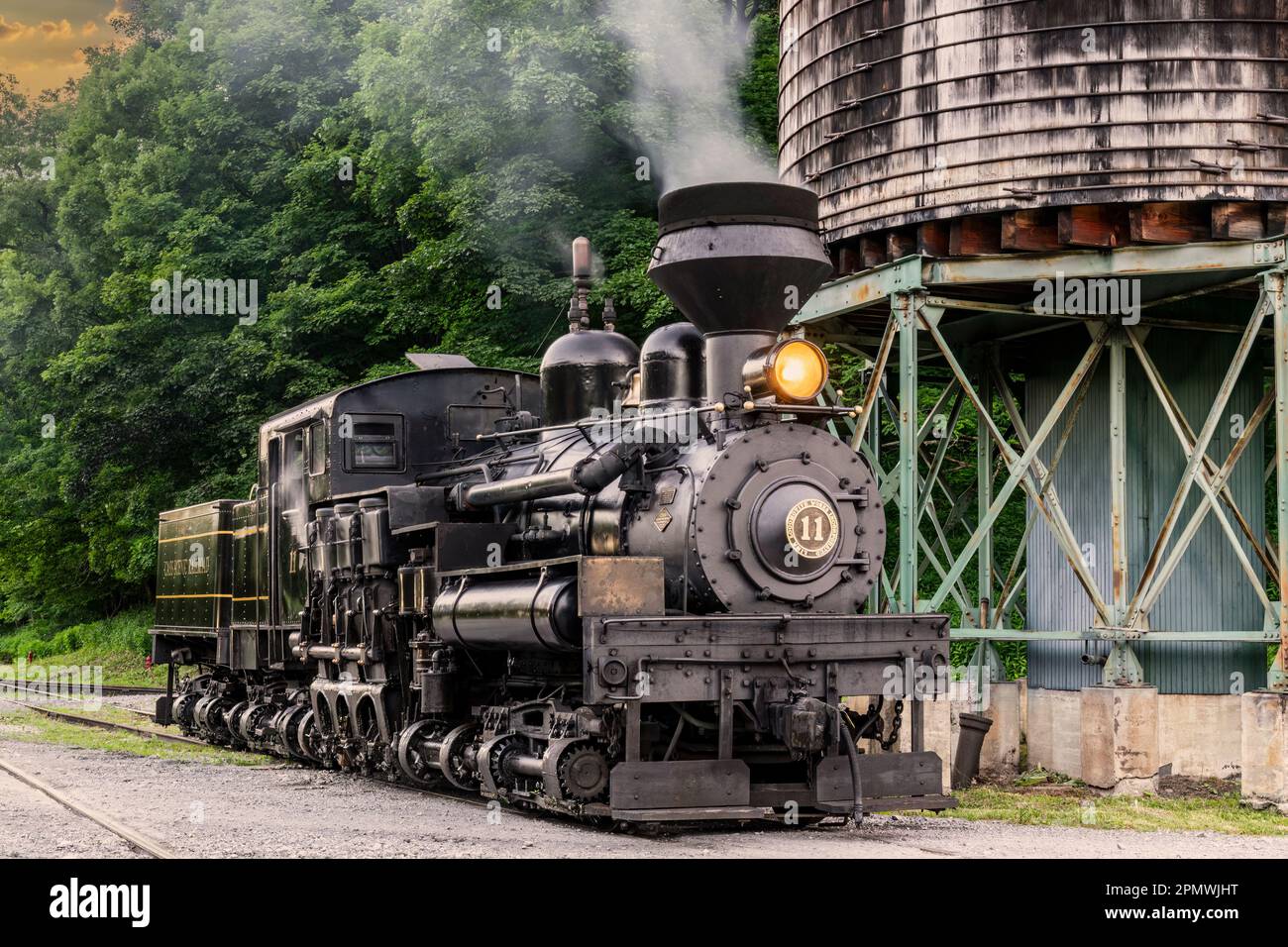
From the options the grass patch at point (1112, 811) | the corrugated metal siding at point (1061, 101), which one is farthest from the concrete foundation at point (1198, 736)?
the corrugated metal siding at point (1061, 101)

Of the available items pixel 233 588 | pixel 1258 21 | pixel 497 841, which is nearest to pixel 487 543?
pixel 497 841

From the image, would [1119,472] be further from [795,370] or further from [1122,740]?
[795,370]

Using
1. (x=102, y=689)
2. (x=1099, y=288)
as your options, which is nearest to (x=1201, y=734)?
(x=1099, y=288)

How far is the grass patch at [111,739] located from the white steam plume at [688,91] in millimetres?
7582

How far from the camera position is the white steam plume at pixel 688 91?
15.2m

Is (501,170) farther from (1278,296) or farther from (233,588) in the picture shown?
(1278,296)

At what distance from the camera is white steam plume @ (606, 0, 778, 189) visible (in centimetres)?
1516

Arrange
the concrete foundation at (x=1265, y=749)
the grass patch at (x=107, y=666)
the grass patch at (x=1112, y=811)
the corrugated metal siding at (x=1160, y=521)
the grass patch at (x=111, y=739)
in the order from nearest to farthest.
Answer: the grass patch at (x=1112, y=811), the concrete foundation at (x=1265, y=749), the corrugated metal siding at (x=1160, y=521), the grass patch at (x=111, y=739), the grass patch at (x=107, y=666)

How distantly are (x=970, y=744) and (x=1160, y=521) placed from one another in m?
2.92

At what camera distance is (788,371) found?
9.85 metres

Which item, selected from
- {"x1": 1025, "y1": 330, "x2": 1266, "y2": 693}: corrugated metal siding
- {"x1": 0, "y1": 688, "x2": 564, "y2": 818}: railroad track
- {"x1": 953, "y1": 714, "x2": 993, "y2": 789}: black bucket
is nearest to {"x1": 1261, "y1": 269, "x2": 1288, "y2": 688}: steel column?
{"x1": 1025, "y1": 330, "x2": 1266, "y2": 693}: corrugated metal siding

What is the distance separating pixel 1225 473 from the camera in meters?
14.0

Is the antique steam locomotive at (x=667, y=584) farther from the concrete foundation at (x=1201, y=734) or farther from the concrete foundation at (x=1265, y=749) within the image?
the concrete foundation at (x=1201, y=734)

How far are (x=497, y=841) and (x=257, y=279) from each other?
84.9ft
